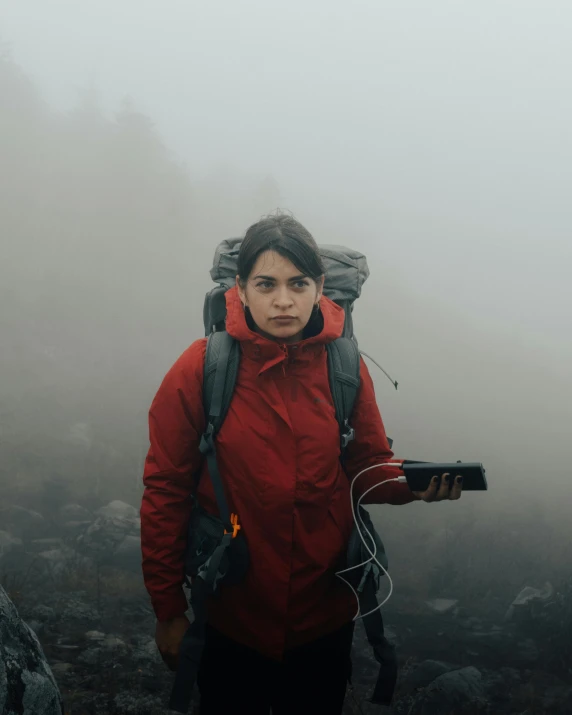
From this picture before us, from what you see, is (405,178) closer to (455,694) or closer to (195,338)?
(195,338)

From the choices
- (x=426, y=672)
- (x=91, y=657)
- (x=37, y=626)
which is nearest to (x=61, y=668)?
(x=91, y=657)

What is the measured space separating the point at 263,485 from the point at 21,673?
4.51 ft

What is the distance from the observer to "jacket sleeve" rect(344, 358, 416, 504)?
→ 9.86 ft

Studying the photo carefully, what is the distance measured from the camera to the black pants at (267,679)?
9.36 ft

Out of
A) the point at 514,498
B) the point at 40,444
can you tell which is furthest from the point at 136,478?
the point at 514,498

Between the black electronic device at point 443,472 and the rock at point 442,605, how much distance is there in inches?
248

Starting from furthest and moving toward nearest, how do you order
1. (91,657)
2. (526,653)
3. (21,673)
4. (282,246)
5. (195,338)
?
(195,338)
(526,653)
(91,657)
(282,246)
(21,673)

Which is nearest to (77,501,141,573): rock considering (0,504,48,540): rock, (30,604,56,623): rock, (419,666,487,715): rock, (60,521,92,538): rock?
(60,521,92,538): rock

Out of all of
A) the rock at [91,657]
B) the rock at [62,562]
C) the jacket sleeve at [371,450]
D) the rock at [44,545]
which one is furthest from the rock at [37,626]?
the jacket sleeve at [371,450]

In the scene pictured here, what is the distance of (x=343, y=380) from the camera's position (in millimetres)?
2941

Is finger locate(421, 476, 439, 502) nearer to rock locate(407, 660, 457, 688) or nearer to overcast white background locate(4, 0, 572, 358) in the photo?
rock locate(407, 660, 457, 688)

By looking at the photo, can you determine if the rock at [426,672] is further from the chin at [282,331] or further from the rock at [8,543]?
the rock at [8,543]

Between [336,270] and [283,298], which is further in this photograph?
[336,270]

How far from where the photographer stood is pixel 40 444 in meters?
14.7
